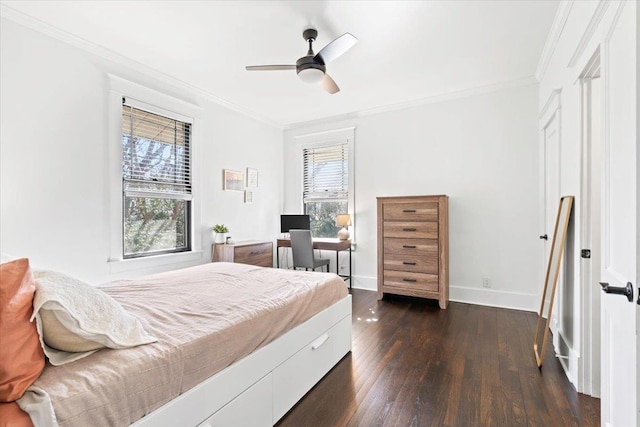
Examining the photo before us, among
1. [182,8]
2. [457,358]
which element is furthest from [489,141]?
[182,8]

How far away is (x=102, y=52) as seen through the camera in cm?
289

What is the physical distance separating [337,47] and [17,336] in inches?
98.1

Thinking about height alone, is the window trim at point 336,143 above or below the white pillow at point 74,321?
above

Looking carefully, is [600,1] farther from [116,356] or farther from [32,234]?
[32,234]

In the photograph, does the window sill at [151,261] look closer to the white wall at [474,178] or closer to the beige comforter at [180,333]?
the beige comforter at [180,333]

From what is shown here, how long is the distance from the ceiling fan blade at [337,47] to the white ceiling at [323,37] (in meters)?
0.25

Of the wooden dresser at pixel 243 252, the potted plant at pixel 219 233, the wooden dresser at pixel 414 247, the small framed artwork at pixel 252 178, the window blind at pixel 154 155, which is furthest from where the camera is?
the small framed artwork at pixel 252 178

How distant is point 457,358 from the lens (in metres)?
2.42

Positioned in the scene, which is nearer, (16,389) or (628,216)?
(16,389)

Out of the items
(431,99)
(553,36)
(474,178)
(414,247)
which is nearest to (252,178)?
(414,247)

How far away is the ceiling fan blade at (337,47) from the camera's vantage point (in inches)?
89.1

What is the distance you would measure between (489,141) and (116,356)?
4191 millimetres

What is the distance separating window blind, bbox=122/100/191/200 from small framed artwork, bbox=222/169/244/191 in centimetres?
56

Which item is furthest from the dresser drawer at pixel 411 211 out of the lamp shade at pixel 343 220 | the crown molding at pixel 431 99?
the crown molding at pixel 431 99
